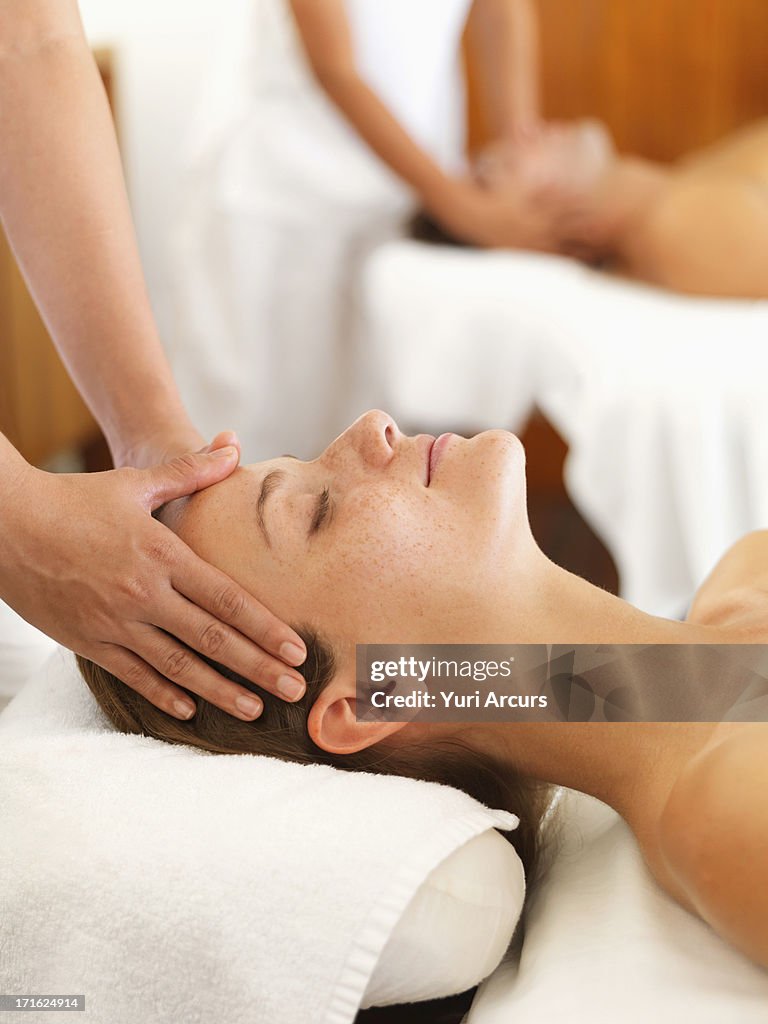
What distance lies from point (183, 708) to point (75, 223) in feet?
1.94

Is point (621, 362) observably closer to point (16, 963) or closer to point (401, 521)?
point (401, 521)

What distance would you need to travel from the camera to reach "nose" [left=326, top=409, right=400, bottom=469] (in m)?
1.15

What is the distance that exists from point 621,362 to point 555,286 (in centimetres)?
32

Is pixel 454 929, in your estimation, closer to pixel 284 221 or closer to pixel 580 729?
pixel 580 729

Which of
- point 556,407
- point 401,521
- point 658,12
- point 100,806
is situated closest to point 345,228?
point 556,407

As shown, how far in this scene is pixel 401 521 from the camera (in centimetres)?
109

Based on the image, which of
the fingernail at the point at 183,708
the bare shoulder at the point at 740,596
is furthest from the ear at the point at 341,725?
the bare shoulder at the point at 740,596

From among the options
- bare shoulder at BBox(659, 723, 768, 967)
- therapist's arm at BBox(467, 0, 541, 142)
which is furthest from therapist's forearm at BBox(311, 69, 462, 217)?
bare shoulder at BBox(659, 723, 768, 967)

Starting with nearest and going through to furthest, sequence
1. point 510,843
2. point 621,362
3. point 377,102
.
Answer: point 510,843, point 621,362, point 377,102

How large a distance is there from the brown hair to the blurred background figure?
1.61 m

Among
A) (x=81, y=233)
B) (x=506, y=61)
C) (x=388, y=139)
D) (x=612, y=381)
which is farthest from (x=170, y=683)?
(x=506, y=61)

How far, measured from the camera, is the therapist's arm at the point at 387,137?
2.48 metres

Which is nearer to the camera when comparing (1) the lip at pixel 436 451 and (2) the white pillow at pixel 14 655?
(1) the lip at pixel 436 451

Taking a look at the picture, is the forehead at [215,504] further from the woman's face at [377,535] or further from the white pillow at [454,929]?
the white pillow at [454,929]
